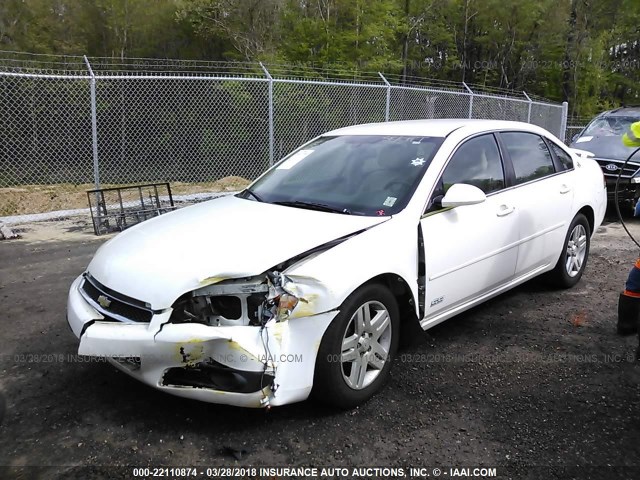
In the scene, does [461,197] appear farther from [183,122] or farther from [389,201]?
[183,122]

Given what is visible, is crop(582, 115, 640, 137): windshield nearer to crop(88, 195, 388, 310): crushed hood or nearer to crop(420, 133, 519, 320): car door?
crop(420, 133, 519, 320): car door

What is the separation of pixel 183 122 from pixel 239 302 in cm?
1146

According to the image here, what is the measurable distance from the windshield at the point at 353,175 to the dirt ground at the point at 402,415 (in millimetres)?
934

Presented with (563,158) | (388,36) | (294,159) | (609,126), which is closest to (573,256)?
(563,158)

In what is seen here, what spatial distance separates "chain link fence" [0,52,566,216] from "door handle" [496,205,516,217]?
7.71 metres

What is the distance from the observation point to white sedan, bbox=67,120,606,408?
8.34 ft

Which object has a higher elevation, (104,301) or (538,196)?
(538,196)

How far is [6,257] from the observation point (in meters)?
6.21

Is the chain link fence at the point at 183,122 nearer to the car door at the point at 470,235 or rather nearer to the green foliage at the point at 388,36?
the car door at the point at 470,235

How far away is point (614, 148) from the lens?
8969 millimetres

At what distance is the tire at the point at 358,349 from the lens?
2684 millimetres

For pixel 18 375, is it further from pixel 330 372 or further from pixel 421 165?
pixel 421 165

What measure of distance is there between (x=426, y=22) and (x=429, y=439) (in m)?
28.5

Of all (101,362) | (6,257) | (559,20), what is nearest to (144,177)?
(6,257)
